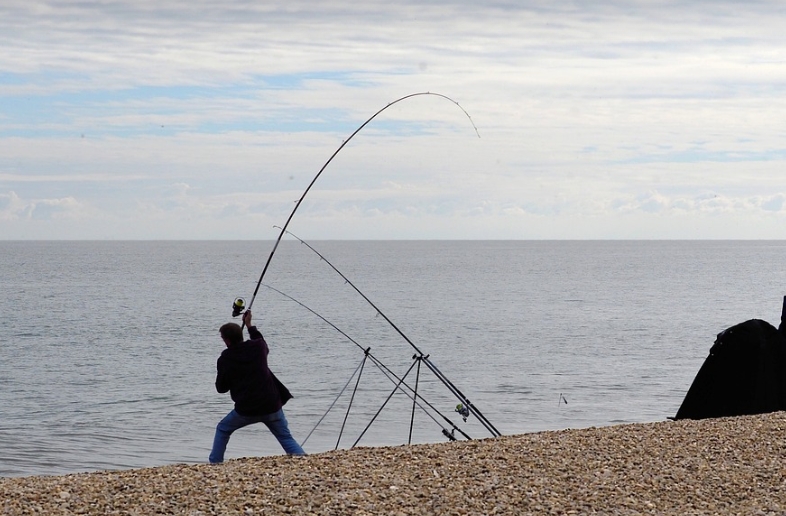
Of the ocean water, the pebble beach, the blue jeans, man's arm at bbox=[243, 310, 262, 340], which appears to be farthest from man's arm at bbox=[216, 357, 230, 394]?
the ocean water

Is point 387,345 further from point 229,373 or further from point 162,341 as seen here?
point 229,373

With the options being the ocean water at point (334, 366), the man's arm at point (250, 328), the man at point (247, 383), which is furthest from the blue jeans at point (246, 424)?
the ocean water at point (334, 366)

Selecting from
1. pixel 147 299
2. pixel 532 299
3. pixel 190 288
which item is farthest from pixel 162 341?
pixel 190 288

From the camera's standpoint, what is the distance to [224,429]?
768cm

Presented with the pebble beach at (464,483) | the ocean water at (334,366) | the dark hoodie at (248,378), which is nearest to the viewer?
the pebble beach at (464,483)

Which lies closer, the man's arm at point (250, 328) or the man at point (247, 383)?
the man at point (247, 383)

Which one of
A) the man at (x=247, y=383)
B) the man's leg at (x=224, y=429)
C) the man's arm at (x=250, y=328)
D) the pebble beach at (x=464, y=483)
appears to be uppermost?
the man's arm at (x=250, y=328)

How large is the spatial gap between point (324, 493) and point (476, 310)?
44.4m

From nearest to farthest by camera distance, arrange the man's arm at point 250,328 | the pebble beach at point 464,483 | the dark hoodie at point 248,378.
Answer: the pebble beach at point 464,483, the dark hoodie at point 248,378, the man's arm at point 250,328

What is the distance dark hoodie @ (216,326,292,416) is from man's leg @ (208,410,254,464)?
0.06m

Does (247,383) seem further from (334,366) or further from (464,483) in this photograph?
(334,366)

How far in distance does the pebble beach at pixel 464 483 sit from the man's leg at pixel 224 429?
44 centimetres

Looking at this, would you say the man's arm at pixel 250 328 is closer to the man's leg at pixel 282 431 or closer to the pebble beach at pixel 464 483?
the man's leg at pixel 282 431

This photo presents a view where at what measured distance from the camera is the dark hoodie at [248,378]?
754 cm
